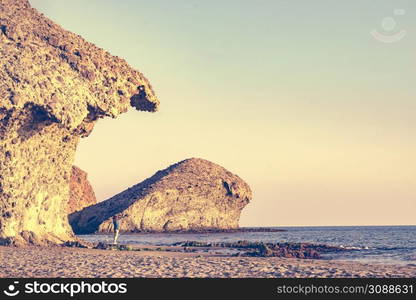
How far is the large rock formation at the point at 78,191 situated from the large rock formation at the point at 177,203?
159 inches

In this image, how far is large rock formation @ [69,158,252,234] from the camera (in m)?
109

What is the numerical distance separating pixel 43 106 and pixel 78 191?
91266 mm

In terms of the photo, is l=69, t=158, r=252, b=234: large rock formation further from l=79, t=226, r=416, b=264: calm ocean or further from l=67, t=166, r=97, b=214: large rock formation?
l=79, t=226, r=416, b=264: calm ocean

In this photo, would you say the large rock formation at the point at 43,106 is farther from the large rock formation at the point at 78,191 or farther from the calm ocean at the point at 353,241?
the large rock formation at the point at 78,191

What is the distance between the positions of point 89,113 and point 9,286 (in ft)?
70.6

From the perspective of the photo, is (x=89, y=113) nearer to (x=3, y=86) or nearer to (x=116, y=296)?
(x=3, y=86)

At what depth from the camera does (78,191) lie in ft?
389

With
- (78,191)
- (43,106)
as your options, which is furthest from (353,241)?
A: (78,191)

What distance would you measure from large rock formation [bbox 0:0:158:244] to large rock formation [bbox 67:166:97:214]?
7839 centimetres

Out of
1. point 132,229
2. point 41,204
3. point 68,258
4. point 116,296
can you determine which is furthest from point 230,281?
point 132,229

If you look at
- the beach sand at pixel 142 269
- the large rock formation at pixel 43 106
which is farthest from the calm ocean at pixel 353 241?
the large rock formation at pixel 43 106

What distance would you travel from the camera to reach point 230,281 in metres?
17.0

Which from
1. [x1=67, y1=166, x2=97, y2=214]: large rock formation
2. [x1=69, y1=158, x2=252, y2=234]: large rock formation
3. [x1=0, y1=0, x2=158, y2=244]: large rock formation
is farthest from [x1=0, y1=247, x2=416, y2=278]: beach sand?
[x1=67, y1=166, x2=97, y2=214]: large rock formation

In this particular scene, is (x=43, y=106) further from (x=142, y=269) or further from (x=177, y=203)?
(x=177, y=203)
